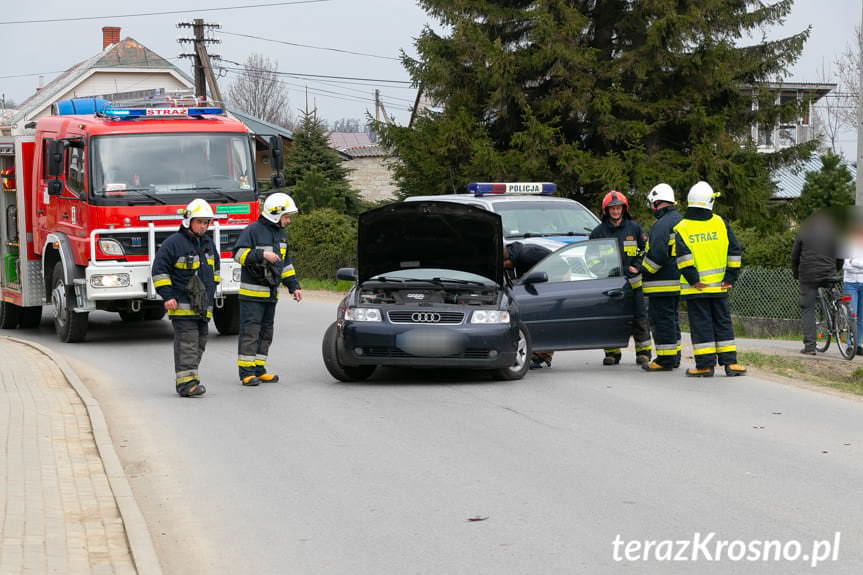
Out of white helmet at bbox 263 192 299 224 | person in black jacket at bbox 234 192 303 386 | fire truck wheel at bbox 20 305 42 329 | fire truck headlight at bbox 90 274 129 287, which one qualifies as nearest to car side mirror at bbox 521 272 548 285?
person in black jacket at bbox 234 192 303 386

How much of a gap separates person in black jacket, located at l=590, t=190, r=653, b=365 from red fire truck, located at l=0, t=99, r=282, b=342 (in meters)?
5.56

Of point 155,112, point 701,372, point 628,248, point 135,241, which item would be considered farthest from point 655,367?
point 155,112

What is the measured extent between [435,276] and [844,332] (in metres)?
6.24

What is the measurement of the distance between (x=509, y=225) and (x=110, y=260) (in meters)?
5.49

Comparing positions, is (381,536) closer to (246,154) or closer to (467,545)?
(467,545)

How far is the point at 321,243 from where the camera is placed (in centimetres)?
3175

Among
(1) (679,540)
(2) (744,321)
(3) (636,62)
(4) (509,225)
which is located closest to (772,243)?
(2) (744,321)

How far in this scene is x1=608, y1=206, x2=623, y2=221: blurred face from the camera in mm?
13805

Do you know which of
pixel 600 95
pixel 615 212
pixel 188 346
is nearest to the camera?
pixel 188 346

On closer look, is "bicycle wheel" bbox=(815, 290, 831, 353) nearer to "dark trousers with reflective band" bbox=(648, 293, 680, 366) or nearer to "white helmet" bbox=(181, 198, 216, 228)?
"dark trousers with reflective band" bbox=(648, 293, 680, 366)

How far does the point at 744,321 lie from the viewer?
20469 millimetres

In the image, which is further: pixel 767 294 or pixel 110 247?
pixel 767 294

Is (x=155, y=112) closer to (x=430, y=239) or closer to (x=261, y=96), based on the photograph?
(x=430, y=239)

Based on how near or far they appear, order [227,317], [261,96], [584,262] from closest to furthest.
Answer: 1. [584,262]
2. [227,317]
3. [261,96]
